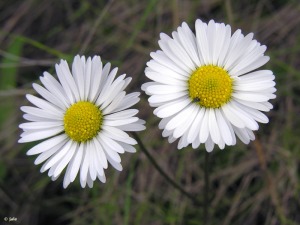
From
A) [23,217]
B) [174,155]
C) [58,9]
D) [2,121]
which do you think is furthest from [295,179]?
[58,9]

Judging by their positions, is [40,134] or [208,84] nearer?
[208,84]

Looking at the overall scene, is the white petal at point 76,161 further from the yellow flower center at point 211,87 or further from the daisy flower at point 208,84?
the yellow flower center at point 211,87

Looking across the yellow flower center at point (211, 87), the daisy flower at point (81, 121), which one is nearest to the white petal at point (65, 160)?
the daisy flower at point (81, 121)

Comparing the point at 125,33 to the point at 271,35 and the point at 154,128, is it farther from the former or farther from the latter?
the point at 271,35

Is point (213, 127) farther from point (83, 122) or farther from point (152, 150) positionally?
point (152, 150)

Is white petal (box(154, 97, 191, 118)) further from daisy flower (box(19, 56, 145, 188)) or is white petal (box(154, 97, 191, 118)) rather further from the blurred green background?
the blurred green background

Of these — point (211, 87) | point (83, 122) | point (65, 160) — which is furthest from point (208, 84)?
point (65, 160)
